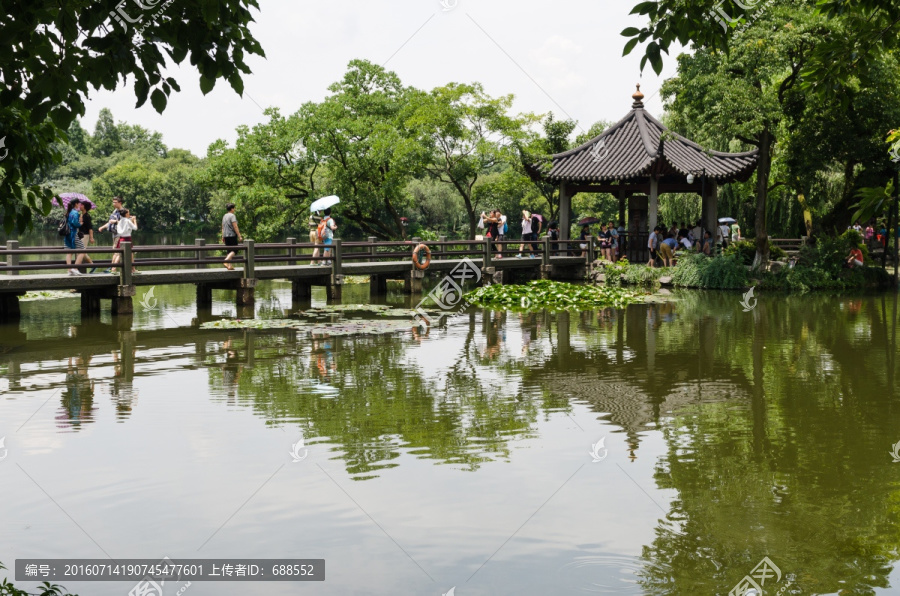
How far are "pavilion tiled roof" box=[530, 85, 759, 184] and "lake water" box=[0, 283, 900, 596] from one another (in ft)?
43.2

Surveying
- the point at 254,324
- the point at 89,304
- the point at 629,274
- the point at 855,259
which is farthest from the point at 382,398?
the point at 855,259

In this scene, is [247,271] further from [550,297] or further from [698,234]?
[698,234]

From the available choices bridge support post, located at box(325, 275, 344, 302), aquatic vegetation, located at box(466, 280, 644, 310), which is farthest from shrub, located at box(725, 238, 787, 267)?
→ bridge support post, located at box(325, 275, 344, 302)

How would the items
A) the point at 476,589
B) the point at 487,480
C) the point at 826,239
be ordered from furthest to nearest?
the point at 826,239, the point at 487,480, the point at 476,589

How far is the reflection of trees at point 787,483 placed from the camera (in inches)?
192

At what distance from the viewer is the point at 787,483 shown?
20.5 ft

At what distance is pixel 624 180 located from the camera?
2644 centimetres

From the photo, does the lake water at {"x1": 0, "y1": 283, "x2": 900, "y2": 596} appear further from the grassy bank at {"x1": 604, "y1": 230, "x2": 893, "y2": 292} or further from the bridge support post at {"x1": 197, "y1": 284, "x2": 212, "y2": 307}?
the grassy bank at {"x1": 604, "y1": 230, "x2": 893, "y2": 292}

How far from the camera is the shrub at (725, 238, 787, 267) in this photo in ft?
81.1

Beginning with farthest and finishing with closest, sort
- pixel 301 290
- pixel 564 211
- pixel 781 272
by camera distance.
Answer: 1. pixel 564 211
2. pixel 781 272
3. pixel 301 290

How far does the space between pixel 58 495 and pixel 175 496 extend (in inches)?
30.8

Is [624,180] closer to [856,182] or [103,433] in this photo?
[856,182]

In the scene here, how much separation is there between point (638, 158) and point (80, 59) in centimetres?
2354

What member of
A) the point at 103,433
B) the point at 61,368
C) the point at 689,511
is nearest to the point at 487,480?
the point at 689,511
